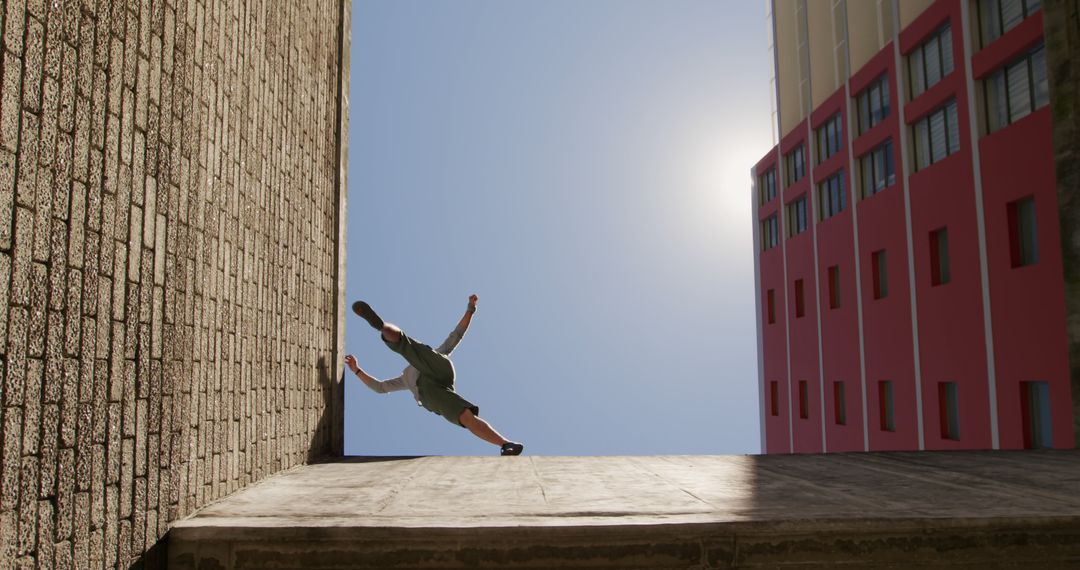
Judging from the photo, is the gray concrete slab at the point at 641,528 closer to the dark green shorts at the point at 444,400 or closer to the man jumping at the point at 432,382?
the man jumping at the point at 432,382

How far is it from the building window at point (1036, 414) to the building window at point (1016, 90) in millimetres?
4557

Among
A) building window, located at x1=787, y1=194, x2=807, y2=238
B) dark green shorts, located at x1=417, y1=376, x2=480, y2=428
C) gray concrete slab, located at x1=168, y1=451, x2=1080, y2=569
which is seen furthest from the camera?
building window, located at x1=787, y1=194, x2=807, y2=238

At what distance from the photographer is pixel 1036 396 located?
14242 millimetres

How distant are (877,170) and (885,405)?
5.57 metres

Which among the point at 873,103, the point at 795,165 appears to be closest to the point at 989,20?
the point at 873,103

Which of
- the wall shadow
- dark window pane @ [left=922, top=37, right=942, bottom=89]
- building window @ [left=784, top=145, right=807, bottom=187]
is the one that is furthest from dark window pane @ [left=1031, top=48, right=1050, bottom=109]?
the wall shadow

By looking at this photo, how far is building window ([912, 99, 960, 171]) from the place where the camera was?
1703 centimetres

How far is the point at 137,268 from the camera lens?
3975 mm

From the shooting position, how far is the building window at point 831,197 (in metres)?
22.8

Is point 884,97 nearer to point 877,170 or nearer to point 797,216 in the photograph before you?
point 877,170

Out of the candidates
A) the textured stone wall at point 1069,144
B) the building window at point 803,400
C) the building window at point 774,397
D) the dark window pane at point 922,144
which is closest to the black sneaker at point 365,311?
the textured stone wall at point 1069,144

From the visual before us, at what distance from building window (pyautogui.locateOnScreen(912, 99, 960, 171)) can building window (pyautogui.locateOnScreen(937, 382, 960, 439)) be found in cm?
465

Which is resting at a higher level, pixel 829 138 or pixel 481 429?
pixel 829 138

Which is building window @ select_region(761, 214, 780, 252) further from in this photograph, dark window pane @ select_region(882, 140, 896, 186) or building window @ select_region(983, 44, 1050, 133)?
building window @ select_region(983, 44, 1050, 133)
